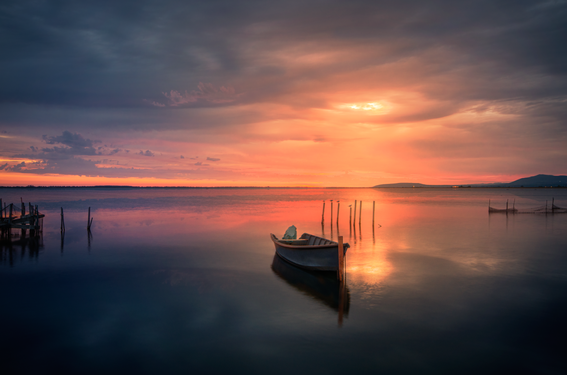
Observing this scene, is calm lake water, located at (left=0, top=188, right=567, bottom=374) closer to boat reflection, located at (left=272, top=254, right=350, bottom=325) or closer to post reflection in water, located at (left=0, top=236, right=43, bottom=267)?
boat reflection, located at (left=272, top=254, right=350, bottom=325)

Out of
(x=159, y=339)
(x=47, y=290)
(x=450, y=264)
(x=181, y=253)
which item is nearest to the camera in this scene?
(x=159, y=339)

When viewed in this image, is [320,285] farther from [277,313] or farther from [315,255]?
[277,313]

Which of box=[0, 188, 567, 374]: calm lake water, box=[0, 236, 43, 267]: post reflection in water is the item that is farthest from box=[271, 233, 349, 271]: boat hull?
box=[0, 236, 43, 267]: post reflection in water

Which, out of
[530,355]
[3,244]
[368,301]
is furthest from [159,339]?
[3,244]

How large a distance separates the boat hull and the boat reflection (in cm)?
33

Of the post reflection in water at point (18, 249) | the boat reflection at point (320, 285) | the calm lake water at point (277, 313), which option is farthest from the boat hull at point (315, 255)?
the post reflection in water at point (18, 249)

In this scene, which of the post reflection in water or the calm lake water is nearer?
the calm lake water

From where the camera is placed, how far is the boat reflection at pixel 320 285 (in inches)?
477

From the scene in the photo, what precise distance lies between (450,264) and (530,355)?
33.6 ft

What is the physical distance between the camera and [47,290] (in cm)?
1398

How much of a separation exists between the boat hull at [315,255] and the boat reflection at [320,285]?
331 millimetres

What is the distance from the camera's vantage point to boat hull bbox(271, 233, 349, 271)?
15023 millimetres

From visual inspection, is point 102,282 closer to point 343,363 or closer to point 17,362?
point 17,362

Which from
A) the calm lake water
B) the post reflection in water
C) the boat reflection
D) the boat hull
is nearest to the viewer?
the calm lake water
